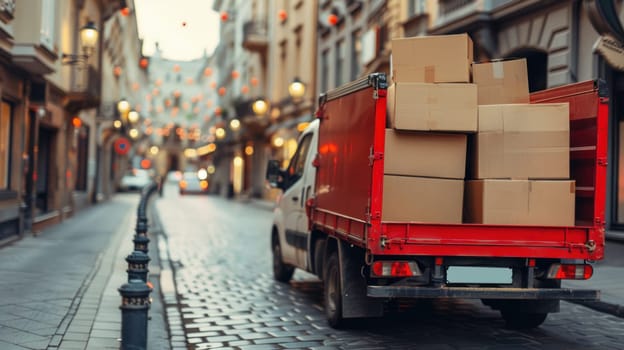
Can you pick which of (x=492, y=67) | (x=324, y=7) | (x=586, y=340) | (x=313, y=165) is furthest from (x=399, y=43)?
(x=324, y=7)

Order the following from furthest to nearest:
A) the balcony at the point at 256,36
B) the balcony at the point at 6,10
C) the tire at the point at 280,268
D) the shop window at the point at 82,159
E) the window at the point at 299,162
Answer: the balcony at the point at 256,36 < the shop window at the point at 82,159 < the balcony at the point at 6,10 < the tire at the point at 280,268 < the window at the point at 299,162

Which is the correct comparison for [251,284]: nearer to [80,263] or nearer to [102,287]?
[102,287]

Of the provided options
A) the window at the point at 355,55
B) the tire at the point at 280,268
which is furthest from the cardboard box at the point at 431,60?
the window at the point at 355,55

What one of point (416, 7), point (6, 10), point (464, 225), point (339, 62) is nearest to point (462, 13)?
point (416, 7)

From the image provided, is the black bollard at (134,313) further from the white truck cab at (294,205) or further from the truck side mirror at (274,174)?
the truck side mirror at (274,174)

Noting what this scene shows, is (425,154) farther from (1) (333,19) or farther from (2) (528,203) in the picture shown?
(1) (333,19)

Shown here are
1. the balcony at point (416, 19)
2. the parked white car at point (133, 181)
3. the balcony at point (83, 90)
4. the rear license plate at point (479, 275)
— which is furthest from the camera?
the parked white car at point (133, 181)

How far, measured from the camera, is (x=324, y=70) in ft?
105

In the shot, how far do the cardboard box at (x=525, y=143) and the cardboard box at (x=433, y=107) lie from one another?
0.20 metres

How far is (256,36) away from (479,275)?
124 feet

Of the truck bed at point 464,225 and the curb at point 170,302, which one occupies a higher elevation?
the truck bed at point 464,225

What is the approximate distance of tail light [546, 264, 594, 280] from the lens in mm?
6762

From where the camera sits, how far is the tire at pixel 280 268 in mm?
10859

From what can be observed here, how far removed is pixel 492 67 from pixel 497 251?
71.7 inches
